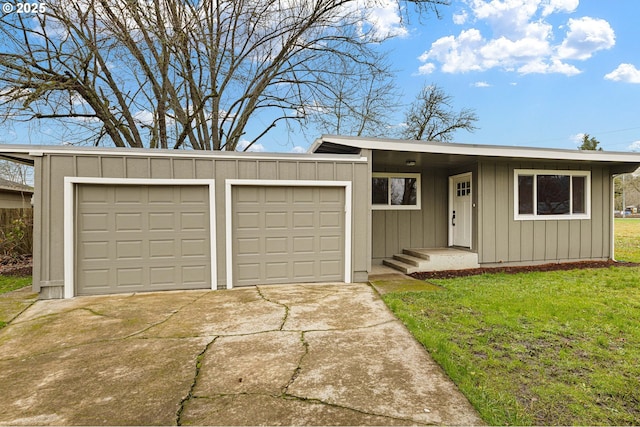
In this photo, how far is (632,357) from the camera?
2.76 meters

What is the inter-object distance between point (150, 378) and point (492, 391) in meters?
2.49

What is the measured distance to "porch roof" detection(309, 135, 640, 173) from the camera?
574 cm

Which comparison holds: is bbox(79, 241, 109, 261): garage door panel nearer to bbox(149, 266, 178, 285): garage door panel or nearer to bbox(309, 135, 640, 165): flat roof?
bbox(149, 266, 178, 285): garage door panel

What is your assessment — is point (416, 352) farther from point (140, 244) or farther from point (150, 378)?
point (140, 244)

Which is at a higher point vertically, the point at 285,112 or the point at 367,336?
the point at 285,112

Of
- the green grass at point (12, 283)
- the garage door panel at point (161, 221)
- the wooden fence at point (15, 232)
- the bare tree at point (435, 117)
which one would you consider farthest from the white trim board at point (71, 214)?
the bare tree at point (435, 117)

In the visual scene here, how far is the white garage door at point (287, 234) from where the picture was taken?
5.46 meters

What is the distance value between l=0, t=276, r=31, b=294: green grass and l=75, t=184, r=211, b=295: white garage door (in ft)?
5.91

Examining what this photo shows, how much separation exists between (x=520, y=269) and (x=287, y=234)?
5.07 meters

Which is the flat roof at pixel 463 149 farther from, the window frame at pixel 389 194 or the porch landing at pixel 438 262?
the porch landing at pixel 438 262

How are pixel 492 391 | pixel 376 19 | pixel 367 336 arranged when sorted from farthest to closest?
pixel 376 19 < pixel 367 336 < pixel 492 391

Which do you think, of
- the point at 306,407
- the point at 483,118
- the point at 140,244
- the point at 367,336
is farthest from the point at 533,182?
the point at 483,118

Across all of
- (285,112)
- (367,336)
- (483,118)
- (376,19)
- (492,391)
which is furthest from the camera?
(483,118)

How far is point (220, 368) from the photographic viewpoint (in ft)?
A: 8.66
